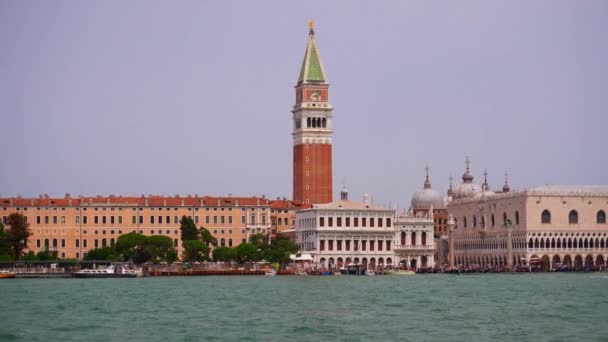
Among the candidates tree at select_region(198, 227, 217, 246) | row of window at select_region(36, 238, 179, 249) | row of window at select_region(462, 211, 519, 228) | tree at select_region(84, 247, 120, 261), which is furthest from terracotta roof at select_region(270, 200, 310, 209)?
tree at select_region(84, 247, 120, 261)

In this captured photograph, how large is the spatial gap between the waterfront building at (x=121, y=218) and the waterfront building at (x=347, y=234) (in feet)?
24.3

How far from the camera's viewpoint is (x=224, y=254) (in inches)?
4296

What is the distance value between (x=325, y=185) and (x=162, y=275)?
24484 mm

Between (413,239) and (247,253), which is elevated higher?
(413,239)

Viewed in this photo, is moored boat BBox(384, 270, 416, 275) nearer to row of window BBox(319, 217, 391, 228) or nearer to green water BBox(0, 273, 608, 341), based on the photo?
row of window BBox(319, 217, 391, 228)

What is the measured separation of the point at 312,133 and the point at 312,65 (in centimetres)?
649

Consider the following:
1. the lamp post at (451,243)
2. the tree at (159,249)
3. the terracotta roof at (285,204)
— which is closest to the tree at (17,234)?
the tree at (159,249)

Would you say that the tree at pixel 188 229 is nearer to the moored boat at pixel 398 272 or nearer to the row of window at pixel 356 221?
the row of window at pixel 356 221

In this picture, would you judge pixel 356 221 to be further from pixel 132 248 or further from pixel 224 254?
pixel 132 248

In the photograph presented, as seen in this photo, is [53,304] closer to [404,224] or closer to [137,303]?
[137,303]

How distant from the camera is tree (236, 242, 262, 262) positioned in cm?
10756

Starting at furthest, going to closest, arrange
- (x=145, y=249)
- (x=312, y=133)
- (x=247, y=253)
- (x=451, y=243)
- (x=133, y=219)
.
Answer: (x=312, y=133) → (x=451, y=243) → (x=133, y=219) → (x=247, y=253) → (x=145, y=249)

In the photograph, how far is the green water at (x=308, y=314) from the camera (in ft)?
134

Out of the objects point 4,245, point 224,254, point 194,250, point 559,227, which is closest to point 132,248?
point 194,250
